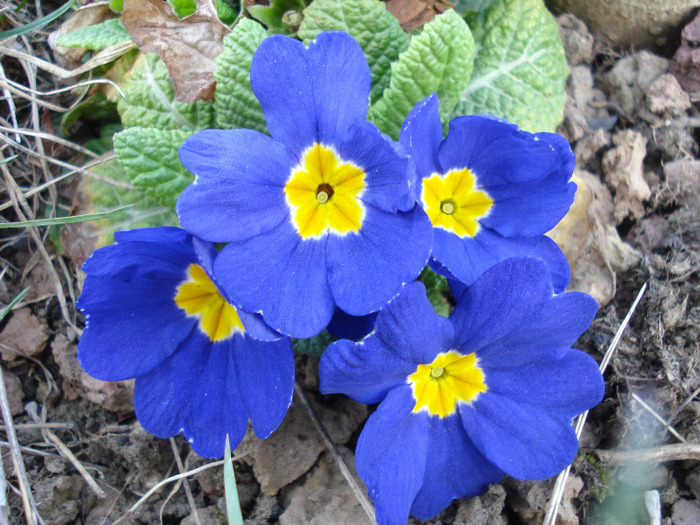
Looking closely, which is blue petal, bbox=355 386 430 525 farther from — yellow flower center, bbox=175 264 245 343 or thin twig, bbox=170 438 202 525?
thin twig, bbox=170 438 202 525

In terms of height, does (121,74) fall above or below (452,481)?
above

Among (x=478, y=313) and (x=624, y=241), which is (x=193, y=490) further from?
(x=624, y=241)

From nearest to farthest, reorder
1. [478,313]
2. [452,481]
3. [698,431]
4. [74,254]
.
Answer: [478,313] < [452,481] < [698,431] < [74,254]

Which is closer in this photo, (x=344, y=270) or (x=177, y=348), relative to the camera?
(x=344, y=270)

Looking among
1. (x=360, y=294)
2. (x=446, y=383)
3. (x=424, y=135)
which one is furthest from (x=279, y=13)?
(x=446, y=383)

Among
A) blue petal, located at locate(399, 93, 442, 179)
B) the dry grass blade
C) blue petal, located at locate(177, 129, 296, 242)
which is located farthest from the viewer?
the dry grass blade

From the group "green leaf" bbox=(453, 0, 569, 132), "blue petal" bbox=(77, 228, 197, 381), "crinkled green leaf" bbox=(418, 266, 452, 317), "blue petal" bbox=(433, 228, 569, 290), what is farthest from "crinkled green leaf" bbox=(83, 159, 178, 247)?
"green leaf" bbox=(453, 0, 569, 132)

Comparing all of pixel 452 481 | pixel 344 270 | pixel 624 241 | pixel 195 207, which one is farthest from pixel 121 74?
pixel 624 241
